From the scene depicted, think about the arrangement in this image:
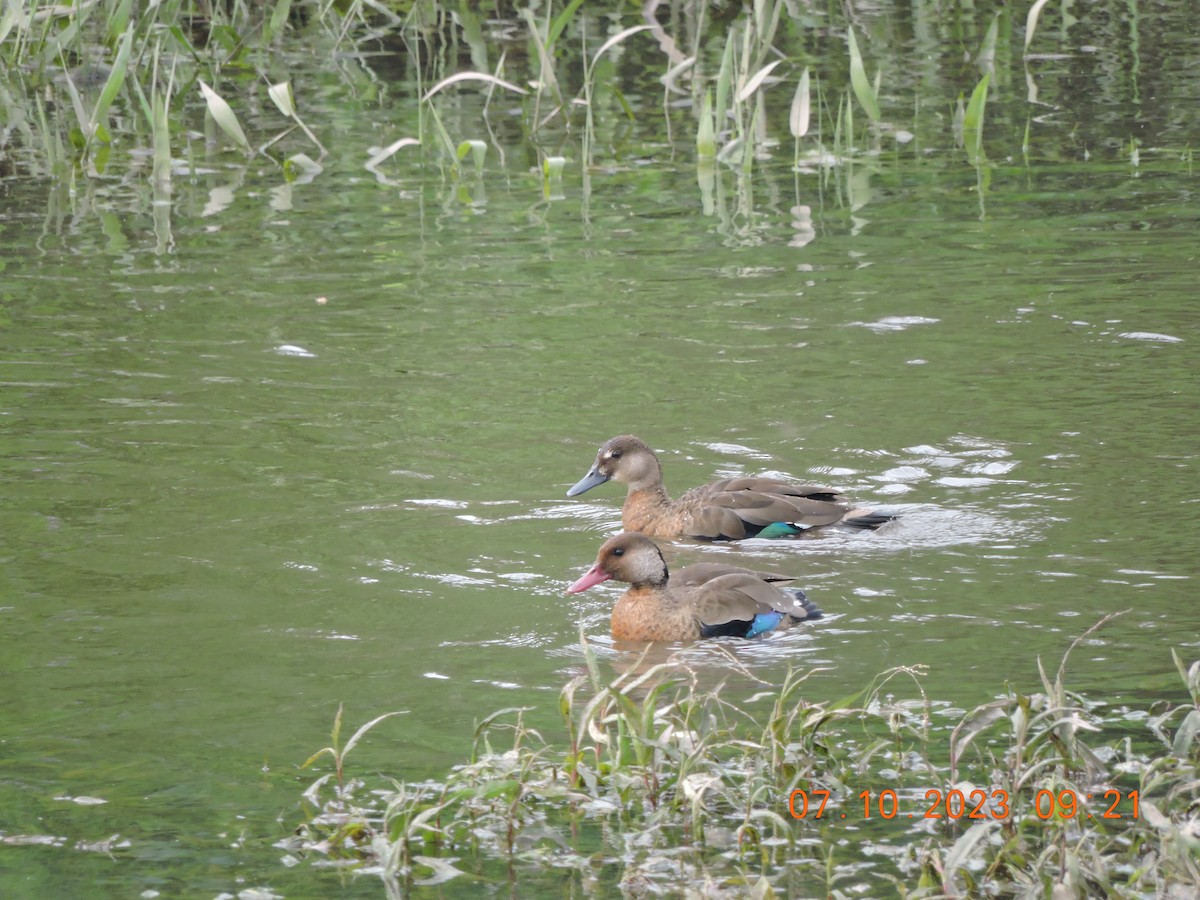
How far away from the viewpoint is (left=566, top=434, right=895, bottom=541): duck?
26.1 feet

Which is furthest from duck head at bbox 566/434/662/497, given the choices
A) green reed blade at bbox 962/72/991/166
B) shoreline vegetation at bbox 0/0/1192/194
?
green reed blade at bbox 962/72/991/166

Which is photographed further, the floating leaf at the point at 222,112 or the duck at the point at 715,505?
the floating leaf at the point at 222,112

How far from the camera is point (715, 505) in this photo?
322 inches

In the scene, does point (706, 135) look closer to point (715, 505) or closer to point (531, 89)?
point (531, 89)

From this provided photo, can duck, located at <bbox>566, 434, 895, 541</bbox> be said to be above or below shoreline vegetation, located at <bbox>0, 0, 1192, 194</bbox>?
below

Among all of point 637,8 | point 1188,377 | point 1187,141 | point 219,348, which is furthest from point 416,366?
point 637,8

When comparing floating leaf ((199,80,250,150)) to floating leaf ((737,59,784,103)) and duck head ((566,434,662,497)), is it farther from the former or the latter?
duck head ((566,434,662,497))

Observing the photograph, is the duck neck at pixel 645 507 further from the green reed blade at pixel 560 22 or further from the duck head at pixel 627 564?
the green reed blade at pixel 560 22

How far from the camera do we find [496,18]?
851 inches

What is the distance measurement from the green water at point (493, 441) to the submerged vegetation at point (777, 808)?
0.92 feet

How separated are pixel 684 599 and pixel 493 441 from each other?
2312 mm

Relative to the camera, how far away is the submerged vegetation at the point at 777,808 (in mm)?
4695

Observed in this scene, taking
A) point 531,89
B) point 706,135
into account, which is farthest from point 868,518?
point 531,89
